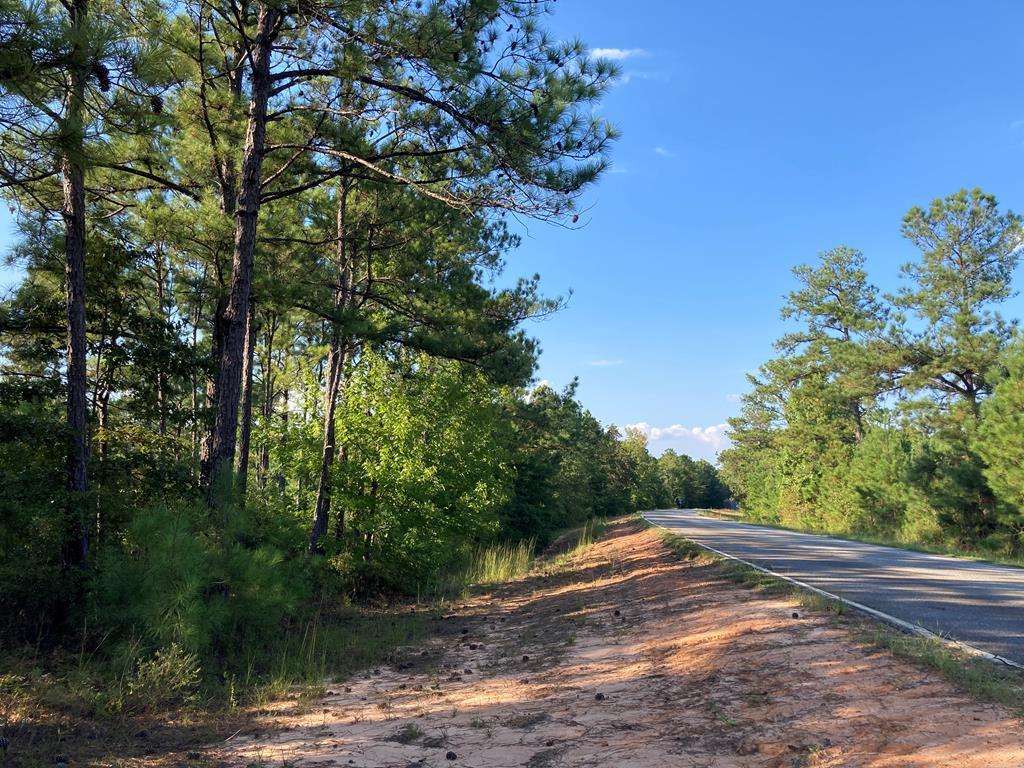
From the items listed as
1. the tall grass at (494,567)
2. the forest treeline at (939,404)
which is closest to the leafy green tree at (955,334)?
the forest treeline at (939,404)

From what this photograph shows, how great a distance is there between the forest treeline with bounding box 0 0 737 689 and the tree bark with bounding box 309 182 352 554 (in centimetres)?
11

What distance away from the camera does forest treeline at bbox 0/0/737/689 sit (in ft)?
21.0

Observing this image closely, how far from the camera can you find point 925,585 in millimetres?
9914

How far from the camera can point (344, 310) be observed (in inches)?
463

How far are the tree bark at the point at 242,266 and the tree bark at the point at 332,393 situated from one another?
352 centimetres

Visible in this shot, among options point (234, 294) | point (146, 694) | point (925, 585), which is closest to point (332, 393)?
point (234, 294)

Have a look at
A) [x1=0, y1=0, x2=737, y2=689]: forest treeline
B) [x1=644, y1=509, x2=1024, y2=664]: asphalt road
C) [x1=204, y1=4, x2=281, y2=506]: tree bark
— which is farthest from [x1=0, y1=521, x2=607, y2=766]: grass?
[x1=644, y1=509, x2=1024, y2=664]: asphalt road

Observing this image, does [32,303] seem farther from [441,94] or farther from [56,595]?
[441,94]

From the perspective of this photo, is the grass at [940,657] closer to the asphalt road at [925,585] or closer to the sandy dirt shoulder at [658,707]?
the sandy dirt shoulder at [658,707]

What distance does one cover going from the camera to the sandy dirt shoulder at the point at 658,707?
4023 millimetres

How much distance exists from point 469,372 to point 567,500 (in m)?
29.9

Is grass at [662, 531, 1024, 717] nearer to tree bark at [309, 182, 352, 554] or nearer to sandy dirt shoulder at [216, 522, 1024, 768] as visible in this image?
sandy dirt shoulder at [216, 522, 1024, 768]

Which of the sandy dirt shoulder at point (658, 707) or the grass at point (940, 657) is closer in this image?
the sandy dirt shoulder at point (658, 707)

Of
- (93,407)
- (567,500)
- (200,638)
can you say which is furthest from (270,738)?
(567,500)
